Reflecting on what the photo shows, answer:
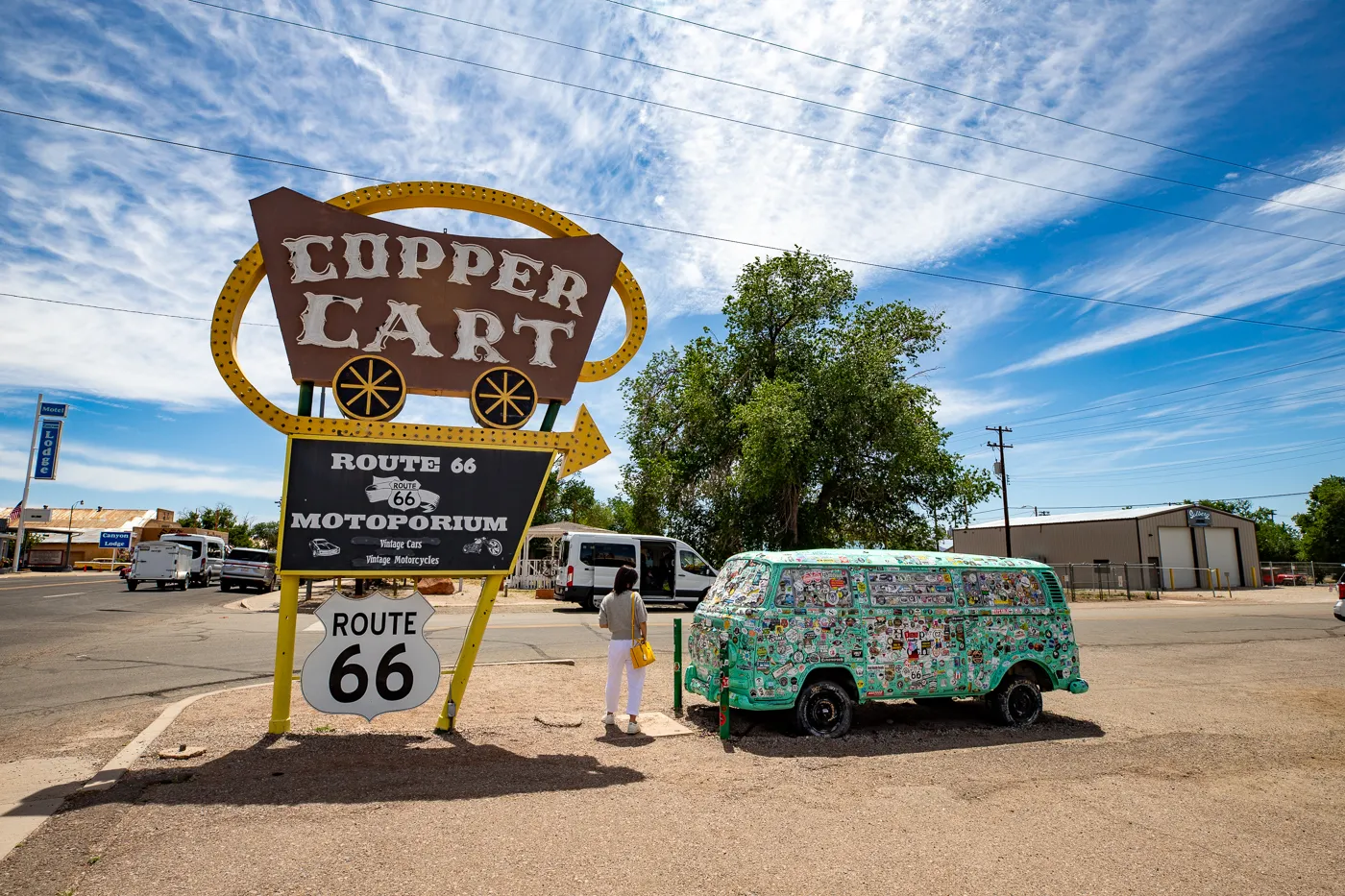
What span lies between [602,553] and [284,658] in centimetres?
1529

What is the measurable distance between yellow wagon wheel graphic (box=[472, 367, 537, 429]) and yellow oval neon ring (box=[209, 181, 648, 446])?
0.21 meters

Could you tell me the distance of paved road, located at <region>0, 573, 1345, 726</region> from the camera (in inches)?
397

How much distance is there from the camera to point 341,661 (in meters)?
7.14

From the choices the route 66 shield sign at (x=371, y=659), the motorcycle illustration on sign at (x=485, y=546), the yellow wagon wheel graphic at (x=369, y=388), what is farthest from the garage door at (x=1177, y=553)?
the yellow wagon wheel graphic at (x=369, y=388)

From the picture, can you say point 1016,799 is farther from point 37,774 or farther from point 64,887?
point 37,774

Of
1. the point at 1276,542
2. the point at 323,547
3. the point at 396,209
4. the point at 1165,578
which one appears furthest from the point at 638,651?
the point at 1276,542

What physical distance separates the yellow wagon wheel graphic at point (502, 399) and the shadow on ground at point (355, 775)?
325 cm

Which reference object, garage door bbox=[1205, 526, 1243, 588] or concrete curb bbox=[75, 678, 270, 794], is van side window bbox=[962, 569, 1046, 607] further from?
garage door bbox=[1205, 526, 1243, 588]

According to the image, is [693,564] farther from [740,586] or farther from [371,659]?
[371,659]

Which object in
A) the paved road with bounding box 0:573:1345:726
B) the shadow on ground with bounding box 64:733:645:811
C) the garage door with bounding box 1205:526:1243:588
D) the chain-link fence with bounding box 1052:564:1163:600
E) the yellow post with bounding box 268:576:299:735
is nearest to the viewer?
the shadow on ground with bounding box 64:733:645:811

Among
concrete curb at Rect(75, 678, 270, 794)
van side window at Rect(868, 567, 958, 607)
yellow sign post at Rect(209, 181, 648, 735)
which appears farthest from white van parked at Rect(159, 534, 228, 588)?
van side window at Rect(868, 567, 958, 607)

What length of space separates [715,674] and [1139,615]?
863 inches

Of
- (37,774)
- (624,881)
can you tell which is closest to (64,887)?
(37,774)

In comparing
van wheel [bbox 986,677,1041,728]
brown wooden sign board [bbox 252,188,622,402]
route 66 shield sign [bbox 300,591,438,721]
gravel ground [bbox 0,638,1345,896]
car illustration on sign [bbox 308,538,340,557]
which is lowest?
gravel ground [bbox 0,638,1345,896]
